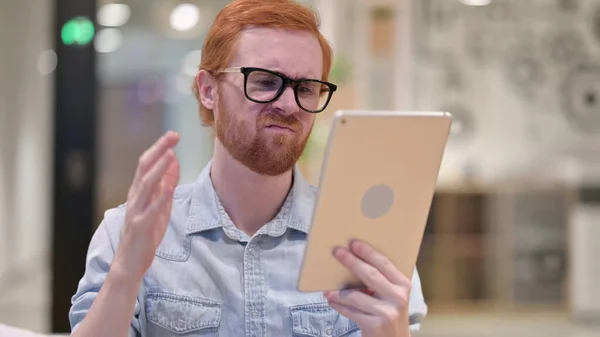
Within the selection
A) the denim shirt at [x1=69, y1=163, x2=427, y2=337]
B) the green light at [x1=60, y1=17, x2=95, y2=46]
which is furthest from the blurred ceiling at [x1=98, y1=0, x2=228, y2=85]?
the denim shirt at [x1=69, y1=163, x2=427, y2=337]

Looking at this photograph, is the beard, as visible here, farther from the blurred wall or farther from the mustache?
the blurred wall

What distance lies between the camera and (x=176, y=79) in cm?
374

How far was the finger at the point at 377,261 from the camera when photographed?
966 millimetres

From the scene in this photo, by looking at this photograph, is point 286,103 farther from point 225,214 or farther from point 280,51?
point 225,214

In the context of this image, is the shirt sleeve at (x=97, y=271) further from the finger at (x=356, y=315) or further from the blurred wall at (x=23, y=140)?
the blurred wall at (x=23, y=140)

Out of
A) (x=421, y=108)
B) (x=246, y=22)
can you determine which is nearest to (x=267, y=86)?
(x=246, y=22)

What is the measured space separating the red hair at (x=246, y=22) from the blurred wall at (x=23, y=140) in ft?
14.3

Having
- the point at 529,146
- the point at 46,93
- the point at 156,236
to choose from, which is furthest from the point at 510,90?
the point at 156,236

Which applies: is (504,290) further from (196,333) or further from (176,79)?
(196,333)

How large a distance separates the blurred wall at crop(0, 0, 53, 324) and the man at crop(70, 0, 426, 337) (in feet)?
14.3

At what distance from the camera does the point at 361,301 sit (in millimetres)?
965

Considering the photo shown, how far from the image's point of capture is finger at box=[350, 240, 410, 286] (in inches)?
38.0

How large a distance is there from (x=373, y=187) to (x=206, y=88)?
0.47m

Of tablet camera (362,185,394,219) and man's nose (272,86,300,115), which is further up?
man's nose (272,86,300,115)
